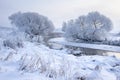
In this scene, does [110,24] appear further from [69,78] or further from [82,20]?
[69,78]

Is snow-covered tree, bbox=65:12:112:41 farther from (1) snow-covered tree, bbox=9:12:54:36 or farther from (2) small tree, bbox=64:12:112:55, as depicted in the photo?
(1) snow-covered tree, bbox=9:12:54:36

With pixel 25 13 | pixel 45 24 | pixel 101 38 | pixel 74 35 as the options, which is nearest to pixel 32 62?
pixel 101 38

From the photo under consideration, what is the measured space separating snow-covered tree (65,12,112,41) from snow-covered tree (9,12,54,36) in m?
7.02

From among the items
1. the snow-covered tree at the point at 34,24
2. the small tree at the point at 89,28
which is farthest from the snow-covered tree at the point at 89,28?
the snow-covered tree at the point at 34,24

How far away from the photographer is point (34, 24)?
48.4 metres

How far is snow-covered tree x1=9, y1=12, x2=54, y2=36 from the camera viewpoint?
4834 centimetres

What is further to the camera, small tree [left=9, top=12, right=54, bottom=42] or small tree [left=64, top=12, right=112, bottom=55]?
small tree [left=9, top=12, right=54, bottom=42]

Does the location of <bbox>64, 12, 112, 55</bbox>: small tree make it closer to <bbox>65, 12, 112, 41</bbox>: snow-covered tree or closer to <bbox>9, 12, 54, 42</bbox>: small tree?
<bbox>65, 12, 112, 41</bbox>: snow-covered tree

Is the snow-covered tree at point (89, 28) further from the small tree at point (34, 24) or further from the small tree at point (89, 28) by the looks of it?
the small tree at point (34, 24)

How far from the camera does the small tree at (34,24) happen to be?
48.3 meters

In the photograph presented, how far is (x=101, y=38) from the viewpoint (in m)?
42.0

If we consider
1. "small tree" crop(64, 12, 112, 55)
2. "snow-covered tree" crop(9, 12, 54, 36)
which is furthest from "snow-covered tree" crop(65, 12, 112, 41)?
"snow-covered tree" crop(9, 12, 54, 36)

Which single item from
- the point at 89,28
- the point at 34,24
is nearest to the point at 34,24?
the point at 34,24

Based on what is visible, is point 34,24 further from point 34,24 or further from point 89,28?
point 89,28
